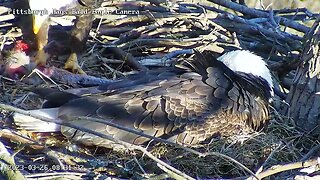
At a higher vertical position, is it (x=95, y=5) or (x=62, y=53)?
(x=95, y=5)

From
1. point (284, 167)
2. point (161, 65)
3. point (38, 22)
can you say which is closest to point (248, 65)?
point (161, 65)

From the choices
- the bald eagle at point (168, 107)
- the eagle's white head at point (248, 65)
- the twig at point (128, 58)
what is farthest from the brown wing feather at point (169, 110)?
the twig at point (128, 58)

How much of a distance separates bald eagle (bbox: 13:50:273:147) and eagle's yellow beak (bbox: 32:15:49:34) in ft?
2.32

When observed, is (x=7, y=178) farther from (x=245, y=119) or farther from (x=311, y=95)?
(x=311, y=95)

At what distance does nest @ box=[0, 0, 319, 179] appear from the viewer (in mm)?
3248

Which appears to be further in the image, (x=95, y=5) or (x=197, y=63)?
(x=95, y=5)

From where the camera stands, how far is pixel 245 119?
11.6ft

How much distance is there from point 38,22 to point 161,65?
34.9 inches

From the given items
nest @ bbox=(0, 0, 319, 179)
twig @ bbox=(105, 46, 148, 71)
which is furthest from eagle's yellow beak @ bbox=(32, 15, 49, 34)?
twig @ bbox=(105, 46, 148, 71)

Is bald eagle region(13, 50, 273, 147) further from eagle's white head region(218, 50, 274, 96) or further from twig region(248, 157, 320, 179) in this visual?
twig region(248, 157, 320, 179)

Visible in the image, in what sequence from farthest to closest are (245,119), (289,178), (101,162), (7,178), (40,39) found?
(40,39) → (245,119) → (101,162) → (289,178) → (7,178)

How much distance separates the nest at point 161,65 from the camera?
325cm

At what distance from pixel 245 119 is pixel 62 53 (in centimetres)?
159

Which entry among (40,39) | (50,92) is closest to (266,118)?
(50,92)
